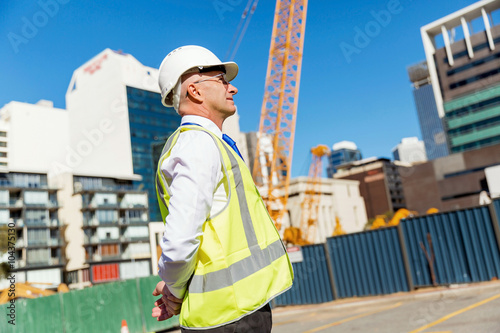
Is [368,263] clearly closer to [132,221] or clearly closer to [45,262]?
[45,262]

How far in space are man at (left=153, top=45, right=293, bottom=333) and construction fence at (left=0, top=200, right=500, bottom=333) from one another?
13314mm

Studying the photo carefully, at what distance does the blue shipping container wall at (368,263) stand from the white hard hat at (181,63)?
1607cm

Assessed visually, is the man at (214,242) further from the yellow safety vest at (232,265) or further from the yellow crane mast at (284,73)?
the yellow crane mast at (284,73)

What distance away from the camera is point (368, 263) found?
17.5 m

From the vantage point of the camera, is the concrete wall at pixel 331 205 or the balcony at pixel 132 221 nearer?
the balcony at pixel 132 221

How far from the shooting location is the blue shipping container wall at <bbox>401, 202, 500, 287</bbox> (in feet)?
48.9

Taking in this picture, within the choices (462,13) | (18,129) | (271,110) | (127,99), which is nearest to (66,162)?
(18,129)

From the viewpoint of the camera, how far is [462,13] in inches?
3656

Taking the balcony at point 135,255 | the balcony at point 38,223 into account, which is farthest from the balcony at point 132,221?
the balcony at point 38,223

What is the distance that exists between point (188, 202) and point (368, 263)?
16931mm

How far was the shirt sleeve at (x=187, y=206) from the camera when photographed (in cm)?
164

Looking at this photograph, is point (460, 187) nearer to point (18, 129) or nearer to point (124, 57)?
point (124, 57)

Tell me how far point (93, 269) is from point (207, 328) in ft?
223

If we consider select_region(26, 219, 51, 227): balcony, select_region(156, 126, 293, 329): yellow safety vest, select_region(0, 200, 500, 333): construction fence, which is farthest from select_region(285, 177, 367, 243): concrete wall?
select_region(156, 126, 293, 329): yellow safety vest
